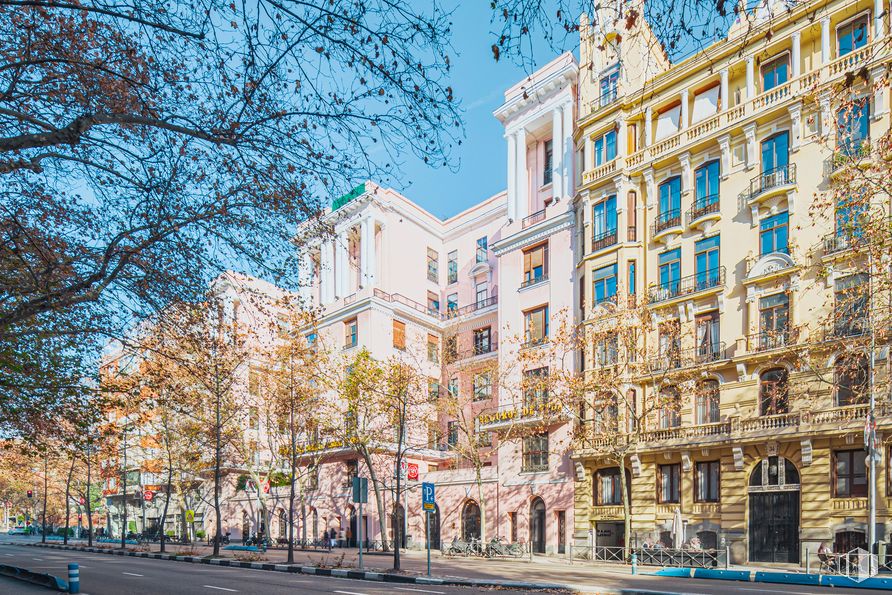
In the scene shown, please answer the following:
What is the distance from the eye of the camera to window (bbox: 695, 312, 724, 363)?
3161 centimetres

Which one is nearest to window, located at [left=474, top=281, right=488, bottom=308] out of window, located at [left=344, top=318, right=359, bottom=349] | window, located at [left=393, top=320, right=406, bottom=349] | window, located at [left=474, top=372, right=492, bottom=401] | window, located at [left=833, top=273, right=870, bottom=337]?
window, located at [left=393, top=320, right=406, bottom=349]

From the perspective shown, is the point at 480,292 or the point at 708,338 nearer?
the point at 708,338

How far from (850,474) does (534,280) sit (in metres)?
19.1

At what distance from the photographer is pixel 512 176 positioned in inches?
1693

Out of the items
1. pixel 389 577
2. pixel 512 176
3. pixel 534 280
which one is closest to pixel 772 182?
pixel 534 280

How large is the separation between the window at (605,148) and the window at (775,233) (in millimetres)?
9155

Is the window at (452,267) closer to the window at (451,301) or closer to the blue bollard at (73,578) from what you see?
the window at (451,301)

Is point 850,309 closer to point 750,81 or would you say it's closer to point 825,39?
point 825,39

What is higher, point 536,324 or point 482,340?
point 536,324

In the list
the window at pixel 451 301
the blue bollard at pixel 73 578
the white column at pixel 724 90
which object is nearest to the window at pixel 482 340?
the window at pixel 451 301

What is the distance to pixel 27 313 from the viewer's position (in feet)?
38.4

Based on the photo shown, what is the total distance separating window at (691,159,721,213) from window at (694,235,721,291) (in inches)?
56.0

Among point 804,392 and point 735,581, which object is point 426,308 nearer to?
point 804,392

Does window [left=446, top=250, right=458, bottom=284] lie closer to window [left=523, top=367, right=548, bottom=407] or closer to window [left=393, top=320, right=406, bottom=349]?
window [left=393, top=320, right=406, bottom=349]
